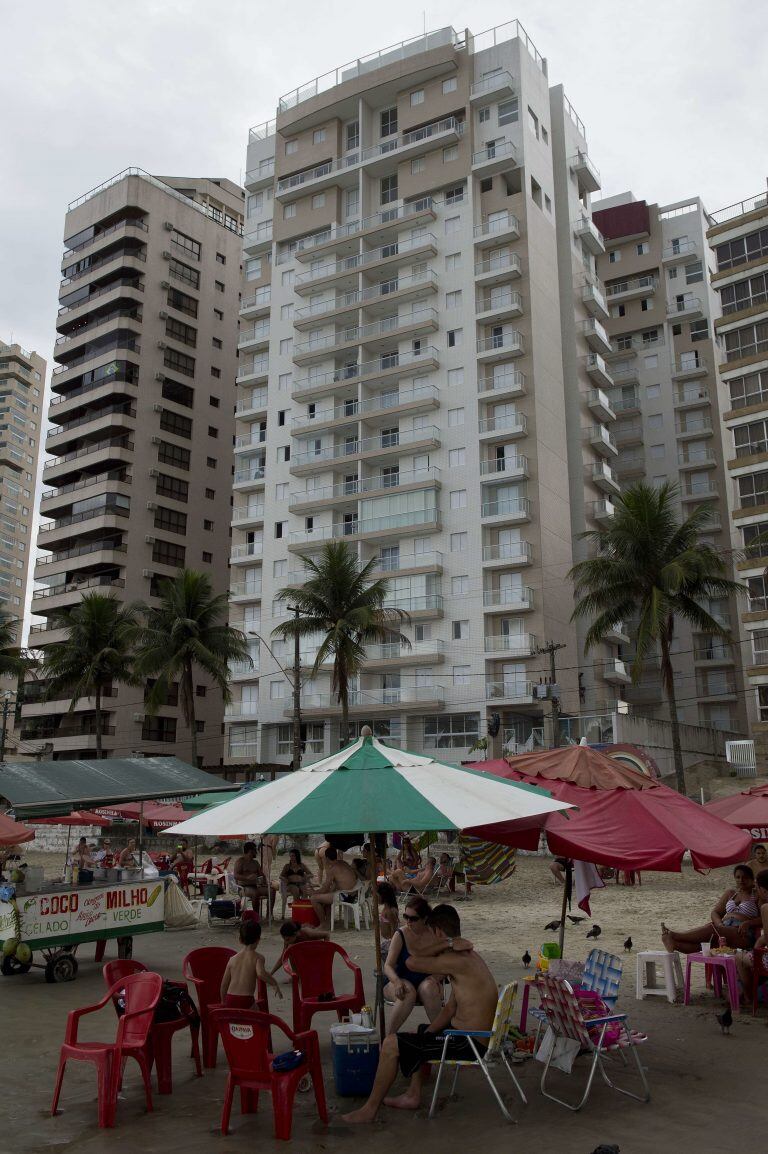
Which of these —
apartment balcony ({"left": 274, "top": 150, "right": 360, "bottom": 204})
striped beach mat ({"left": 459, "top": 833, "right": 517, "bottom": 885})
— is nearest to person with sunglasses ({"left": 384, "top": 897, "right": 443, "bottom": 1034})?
striped beach mat ({"left": 459, "top": 833, "right": 517, "bottom": 885})

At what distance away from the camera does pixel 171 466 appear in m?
68.6

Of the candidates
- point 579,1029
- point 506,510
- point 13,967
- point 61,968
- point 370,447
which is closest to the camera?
point 579,1029

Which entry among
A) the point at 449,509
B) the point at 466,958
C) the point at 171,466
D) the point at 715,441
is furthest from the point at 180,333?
the point at 466,958

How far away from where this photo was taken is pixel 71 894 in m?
13.2

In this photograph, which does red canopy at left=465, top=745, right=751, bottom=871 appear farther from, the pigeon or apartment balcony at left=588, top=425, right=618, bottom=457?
apartment balcony at left=588, top=425, right=618, bottom=457

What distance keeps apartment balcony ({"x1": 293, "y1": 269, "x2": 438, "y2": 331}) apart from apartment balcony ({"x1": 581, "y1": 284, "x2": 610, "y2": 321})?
10.5m

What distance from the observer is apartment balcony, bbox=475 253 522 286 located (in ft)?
169

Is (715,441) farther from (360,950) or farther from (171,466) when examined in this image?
(360,950)

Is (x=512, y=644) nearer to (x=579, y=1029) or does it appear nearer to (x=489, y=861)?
(x=489, y=861)

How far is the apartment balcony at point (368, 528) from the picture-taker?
A: 51031 mm

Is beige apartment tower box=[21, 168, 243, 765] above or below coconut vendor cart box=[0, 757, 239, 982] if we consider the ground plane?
above

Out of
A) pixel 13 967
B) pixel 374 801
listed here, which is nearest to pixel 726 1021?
pixel 374 801

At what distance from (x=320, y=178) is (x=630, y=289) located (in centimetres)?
2532

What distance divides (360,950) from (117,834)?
32.4m
